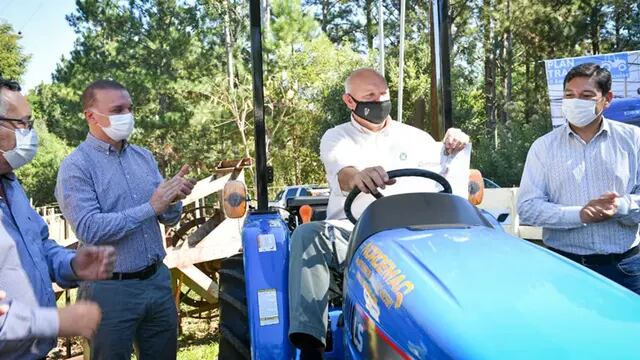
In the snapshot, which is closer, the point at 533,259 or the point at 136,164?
the point at 533,259

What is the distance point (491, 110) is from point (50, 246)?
2579 centimetres

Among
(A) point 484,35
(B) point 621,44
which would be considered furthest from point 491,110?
(B) point 621,44

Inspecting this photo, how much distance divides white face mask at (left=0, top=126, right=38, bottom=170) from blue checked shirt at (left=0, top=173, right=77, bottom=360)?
0.07 m

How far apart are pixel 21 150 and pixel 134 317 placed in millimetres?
1021

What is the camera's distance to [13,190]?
2123 mm

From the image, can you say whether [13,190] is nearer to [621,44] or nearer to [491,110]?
[621,44]

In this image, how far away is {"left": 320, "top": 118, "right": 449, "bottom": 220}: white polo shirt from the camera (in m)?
3.06

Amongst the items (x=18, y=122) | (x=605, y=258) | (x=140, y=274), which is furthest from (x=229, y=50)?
(x=18, y=122)

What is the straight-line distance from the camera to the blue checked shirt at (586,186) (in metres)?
2.81

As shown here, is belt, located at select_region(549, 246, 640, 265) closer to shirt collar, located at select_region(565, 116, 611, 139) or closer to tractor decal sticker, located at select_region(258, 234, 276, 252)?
shirt collar, located at select_region(565, 116, 611, 139)

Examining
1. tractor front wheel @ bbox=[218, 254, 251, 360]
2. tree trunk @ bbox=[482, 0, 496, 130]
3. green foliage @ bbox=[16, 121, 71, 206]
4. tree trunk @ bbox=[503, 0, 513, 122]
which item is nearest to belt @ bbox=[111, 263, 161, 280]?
tractor front wheel @ bbox=[218, 254, 251, 360]

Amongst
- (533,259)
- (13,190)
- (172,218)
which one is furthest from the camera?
(172,218)

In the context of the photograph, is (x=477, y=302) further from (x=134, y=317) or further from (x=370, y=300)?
(x=134, y=317)

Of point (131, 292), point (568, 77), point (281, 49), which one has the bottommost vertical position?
point (131, 292)
